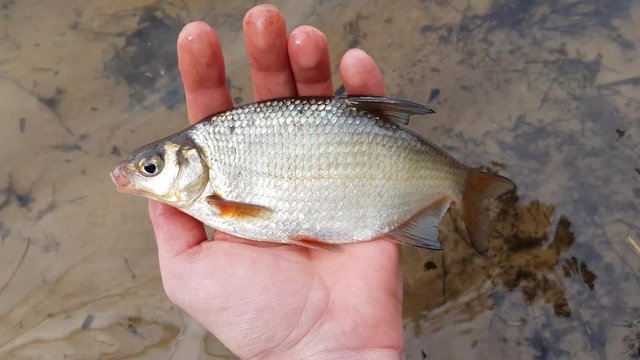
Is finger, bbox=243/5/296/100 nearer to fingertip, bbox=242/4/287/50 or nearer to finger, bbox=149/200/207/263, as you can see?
fingertip, bbox=242/4/287/50

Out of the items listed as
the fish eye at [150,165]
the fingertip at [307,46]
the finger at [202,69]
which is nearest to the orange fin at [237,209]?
the fish eye at [150,165]

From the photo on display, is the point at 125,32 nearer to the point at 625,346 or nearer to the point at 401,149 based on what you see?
the point at 401,149

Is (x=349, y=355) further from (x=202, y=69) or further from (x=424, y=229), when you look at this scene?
(x=202, y=69)

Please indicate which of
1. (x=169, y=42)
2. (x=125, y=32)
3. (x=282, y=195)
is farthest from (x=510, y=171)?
(x=125, y=32)

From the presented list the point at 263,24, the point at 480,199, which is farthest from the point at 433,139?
the point at 263,24

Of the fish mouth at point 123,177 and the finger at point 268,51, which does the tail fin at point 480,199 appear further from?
the fish mouth at point 123,177
